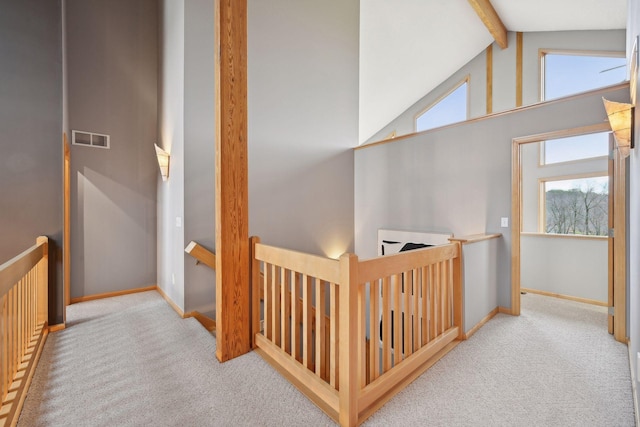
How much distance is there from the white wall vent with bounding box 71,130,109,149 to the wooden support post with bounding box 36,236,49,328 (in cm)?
155

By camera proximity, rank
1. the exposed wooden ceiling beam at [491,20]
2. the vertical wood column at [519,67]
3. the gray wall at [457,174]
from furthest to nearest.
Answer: the vertical wood column at [519,67], the exposed wooden ceiling beam at [491,20], the gray wall at [457,174]

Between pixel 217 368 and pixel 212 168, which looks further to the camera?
pixel 212 168

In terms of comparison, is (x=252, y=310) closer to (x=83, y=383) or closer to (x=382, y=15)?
(x=83, y=383)

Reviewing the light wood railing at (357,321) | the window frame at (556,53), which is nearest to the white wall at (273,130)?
the light wood railing at (357,321)

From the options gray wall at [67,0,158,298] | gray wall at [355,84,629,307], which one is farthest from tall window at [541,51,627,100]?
gray wall at [67,0,158,298]

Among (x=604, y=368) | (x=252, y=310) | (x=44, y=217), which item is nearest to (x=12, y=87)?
(x=44, y=217)

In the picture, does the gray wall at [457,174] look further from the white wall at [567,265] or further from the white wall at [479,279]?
the white wall at [567,265]

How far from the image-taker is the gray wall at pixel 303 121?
3.67 metres

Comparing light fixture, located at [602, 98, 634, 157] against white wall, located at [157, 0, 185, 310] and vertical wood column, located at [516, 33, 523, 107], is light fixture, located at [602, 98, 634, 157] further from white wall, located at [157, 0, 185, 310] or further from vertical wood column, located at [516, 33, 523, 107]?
vertical wood column, located at [516, 33, 523, 107]

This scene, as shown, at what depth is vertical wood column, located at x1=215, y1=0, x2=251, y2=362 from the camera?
1.99m

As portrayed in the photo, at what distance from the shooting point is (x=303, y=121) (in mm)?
4121

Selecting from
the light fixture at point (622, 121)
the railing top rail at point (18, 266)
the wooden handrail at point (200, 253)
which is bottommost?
the wooden handrail at point (200, 253)

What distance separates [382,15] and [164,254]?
506 centimetres

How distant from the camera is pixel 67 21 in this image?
3457 mm
